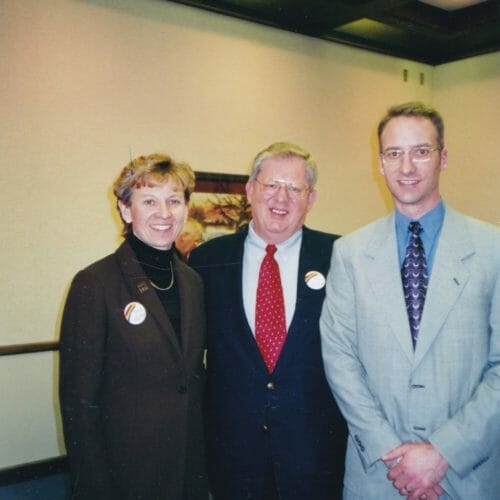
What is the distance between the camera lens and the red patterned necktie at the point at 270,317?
6.63ft

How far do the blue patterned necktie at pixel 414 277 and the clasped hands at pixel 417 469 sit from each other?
13.5 inches

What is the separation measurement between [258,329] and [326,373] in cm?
33

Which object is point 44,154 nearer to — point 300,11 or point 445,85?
point 300,11

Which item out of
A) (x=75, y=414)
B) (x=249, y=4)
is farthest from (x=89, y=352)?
(x=249, y=4)

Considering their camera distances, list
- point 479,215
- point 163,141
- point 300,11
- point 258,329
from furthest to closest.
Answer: point 479,215 → point 300,11 → point 163,141 → point 258,329

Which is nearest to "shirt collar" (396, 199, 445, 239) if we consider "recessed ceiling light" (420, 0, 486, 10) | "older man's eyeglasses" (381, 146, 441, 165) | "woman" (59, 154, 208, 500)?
"older man's eyeglasses" (381, 146, 441, 165)

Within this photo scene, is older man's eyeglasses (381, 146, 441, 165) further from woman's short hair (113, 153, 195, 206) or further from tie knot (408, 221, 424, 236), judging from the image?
woman's short hair (113, 153, 195, 206)

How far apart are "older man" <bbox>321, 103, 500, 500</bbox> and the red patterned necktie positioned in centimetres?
21

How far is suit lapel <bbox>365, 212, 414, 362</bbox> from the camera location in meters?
1.70

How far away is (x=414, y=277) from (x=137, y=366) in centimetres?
100

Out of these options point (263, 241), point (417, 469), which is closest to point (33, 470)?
point (263, 241)

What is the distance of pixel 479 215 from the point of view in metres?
5.49

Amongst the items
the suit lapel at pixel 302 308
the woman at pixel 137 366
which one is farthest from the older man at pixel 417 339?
the woman at pixel 137 366

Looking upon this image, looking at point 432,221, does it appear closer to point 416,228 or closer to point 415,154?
point 416,228
